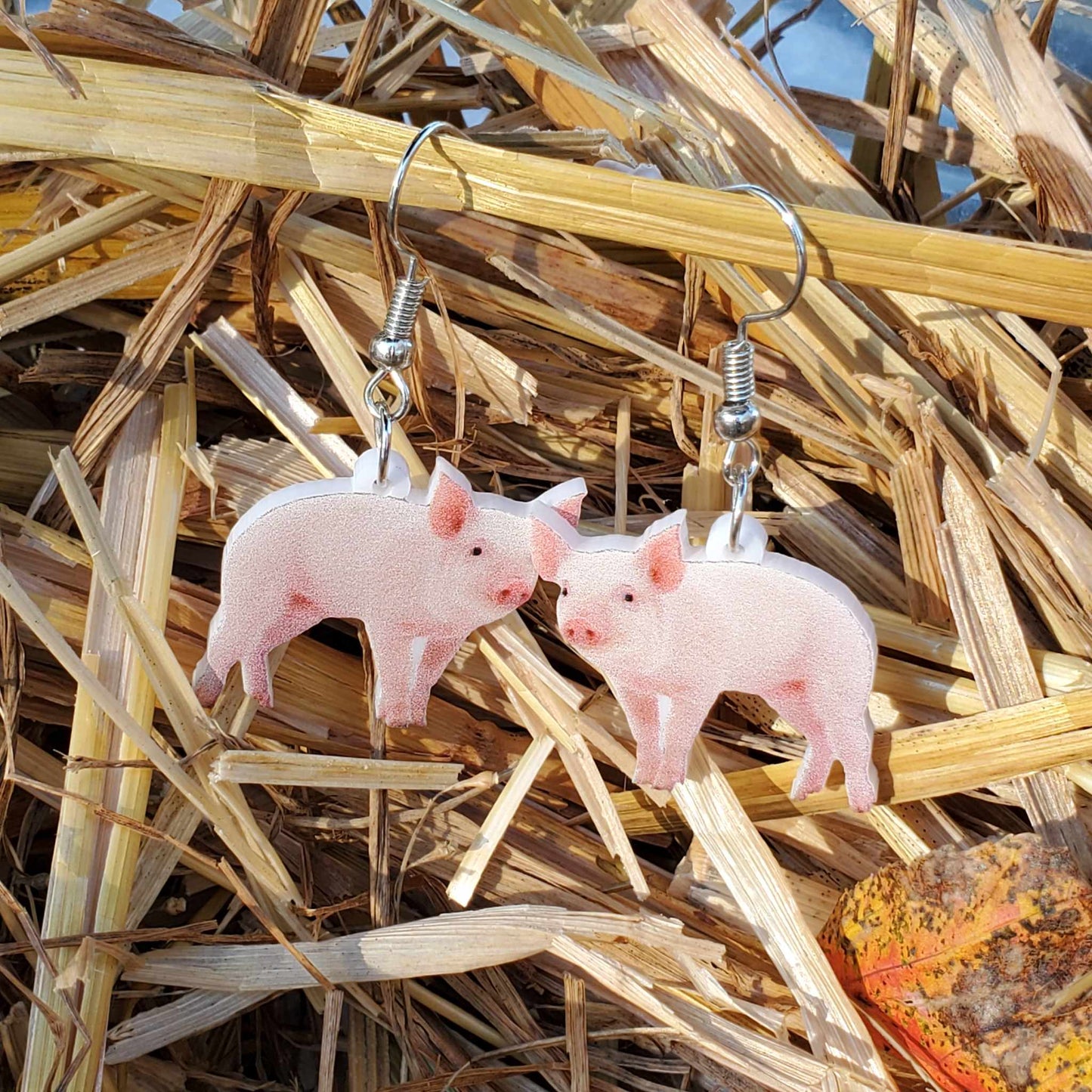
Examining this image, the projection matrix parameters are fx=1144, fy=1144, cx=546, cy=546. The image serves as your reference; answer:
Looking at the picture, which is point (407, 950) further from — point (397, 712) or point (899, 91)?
point (899, 91)

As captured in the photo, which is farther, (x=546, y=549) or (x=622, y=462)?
(x=622, y=462)

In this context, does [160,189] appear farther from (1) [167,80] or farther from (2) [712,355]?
(2) [712,355]

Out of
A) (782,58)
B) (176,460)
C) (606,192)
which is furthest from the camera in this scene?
(782,58)

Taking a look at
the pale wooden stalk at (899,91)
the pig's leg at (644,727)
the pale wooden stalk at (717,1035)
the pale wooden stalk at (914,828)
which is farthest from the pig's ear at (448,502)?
the pale wooden stalk at (899,91)

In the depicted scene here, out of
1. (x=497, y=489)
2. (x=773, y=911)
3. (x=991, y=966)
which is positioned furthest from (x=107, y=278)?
(x=991, y=966)

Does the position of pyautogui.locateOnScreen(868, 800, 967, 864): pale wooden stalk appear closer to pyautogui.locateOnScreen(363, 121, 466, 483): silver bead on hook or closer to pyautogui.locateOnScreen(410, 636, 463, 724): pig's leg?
pyautogui.locateOnScreen(410, 636, 463, 724): pig's leg

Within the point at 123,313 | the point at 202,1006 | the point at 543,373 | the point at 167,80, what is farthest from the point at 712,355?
the point at 202,1006
